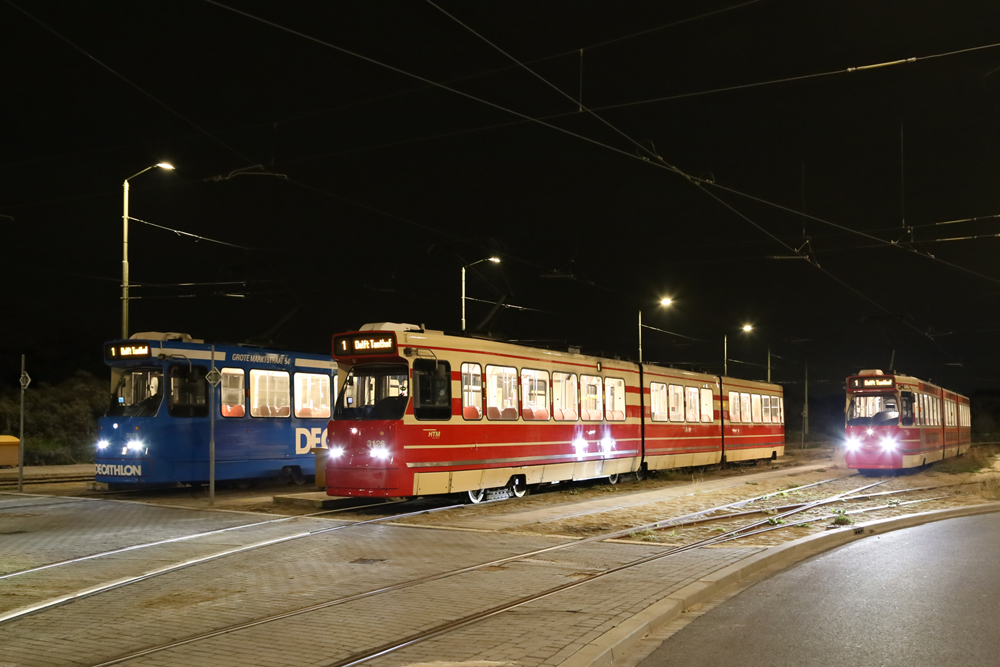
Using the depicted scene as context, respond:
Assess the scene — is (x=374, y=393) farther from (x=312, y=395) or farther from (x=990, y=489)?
(x=990, y=489)

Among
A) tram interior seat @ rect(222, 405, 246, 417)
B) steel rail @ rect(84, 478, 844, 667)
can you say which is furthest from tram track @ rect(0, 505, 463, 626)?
tram interior seat @ rect(222, 405, 246, 417)

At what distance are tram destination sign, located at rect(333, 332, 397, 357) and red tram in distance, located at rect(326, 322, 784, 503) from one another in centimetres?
2

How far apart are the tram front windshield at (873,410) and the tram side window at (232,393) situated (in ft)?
58.1

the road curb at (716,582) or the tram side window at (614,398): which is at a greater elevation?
the tram side window at (614,398)

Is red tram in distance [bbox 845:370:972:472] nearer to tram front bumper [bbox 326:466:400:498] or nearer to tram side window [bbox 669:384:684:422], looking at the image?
tram side window [bbox 669:384:684:422]

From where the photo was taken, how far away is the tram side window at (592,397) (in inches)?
892

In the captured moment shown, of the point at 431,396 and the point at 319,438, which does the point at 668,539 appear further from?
the point at 319,438

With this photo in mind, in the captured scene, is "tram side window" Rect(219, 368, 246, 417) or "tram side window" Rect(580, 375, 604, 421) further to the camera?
"tram side window" Rect(580, 375, 604, 421)

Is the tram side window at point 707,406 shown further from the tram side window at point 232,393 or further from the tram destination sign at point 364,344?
the tram destination sign at point 364,344

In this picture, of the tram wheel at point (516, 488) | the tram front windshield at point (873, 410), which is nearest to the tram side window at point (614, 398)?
the tram wheel at point (516, 488)

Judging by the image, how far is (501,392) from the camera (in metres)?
19.2

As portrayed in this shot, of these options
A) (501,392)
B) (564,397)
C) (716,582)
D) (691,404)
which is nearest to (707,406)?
(691,404)

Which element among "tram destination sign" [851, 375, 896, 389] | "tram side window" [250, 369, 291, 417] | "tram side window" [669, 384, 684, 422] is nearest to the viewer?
"tram side window" [250, 369, 291, 417]

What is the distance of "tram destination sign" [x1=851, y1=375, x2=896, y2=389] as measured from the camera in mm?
27766
